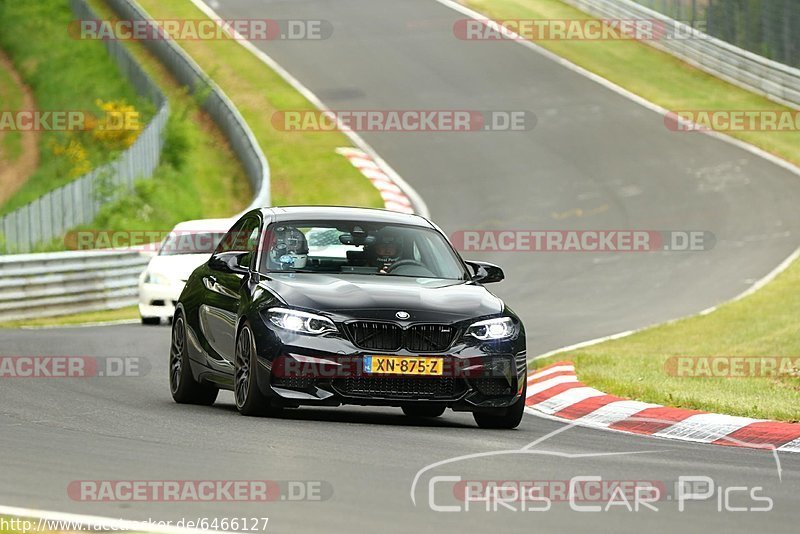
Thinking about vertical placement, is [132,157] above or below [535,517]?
below

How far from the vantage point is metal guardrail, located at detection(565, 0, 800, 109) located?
131 feet

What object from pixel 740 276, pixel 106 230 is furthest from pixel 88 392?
pixel 106 230

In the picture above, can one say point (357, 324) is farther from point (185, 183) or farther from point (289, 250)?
point (185, 183)

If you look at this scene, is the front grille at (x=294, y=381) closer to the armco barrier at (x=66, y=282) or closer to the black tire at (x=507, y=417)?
the black tire at (x=507, y=417)

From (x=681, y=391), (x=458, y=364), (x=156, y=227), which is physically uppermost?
(x=458, y=364)

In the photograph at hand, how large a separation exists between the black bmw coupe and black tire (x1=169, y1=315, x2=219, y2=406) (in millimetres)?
117

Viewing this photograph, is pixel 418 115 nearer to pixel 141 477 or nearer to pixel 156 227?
pixel 156 227

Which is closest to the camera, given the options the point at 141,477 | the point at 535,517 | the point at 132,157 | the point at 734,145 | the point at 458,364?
the point at 535,517

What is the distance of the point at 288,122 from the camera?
41281 mm

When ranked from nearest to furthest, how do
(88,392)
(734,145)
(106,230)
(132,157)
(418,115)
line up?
(88,392) → (106,230) → (132,157) → (734,145) → (418,115)

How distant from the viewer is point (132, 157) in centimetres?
3222

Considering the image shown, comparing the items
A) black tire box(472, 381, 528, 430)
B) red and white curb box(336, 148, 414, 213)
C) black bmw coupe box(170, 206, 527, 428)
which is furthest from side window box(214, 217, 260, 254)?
red and white curb box(336, 148, 414, 213)

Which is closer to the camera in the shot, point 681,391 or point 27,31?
point 681,391

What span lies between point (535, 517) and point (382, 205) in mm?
25828
